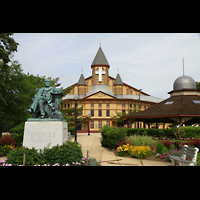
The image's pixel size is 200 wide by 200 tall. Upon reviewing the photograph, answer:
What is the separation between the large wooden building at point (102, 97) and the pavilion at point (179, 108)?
28.7 m

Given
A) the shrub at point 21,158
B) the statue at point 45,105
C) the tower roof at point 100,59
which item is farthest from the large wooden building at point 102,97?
the shrub at point 21,158

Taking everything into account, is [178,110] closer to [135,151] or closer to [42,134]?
[135,151]

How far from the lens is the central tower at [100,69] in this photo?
65.0m

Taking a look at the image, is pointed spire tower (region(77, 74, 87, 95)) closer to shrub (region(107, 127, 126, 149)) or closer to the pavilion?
the pavilion

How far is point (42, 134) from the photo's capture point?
401 inches

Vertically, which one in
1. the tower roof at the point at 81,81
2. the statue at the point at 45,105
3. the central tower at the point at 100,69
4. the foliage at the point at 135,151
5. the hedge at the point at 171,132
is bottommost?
the foliage at the point at 135,151

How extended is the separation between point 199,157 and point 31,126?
917 centimetres

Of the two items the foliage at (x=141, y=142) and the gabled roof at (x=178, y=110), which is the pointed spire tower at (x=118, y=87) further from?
the foliage at (x=141, y=142)

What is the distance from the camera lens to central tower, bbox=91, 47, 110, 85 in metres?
65.0

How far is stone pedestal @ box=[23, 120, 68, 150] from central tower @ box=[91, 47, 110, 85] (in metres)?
56.1

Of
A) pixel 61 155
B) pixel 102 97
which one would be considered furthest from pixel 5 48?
pixel 102 97

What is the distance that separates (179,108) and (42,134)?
56.3ft

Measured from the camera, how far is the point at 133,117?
2411cm
